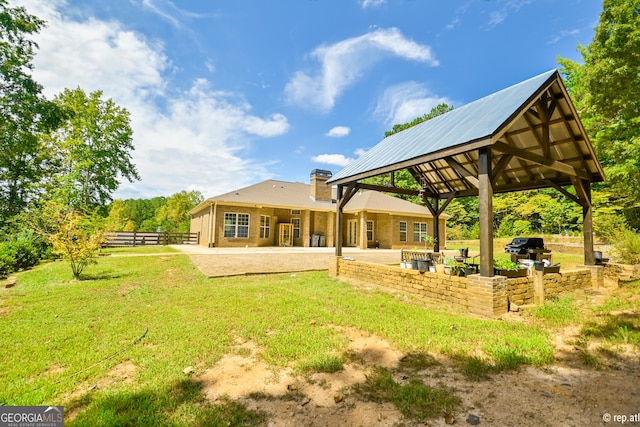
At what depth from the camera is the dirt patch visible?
2.23 metres

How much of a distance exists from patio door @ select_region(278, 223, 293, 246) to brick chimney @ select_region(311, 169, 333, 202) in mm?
3694

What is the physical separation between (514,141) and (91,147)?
31.3 metres

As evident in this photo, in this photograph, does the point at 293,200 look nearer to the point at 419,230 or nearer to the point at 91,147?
the point at 419,230

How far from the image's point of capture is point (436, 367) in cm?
314

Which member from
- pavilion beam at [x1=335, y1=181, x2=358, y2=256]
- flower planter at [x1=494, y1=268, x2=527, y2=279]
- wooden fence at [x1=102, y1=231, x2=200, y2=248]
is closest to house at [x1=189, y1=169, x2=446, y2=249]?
wooden fence at [x1=102, y1=231, x2=200, y2=248]

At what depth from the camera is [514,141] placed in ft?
27.6

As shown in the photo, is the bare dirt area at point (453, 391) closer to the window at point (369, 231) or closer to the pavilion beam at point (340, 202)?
the pavilion beam at point (340, 202)

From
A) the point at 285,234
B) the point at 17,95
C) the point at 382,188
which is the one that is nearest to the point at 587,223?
the point at 382,188

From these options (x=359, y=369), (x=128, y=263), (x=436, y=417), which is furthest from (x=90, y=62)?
(x=436, y=417)

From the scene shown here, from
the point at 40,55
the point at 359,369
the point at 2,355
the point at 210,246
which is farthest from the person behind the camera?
the point at 210,246

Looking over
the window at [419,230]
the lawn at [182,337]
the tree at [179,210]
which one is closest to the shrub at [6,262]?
the lawn at [182,337]

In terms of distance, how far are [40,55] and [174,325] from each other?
2014 centimetres

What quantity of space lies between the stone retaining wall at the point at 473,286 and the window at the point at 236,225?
14.1m

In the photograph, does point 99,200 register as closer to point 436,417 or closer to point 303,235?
point 303,235
